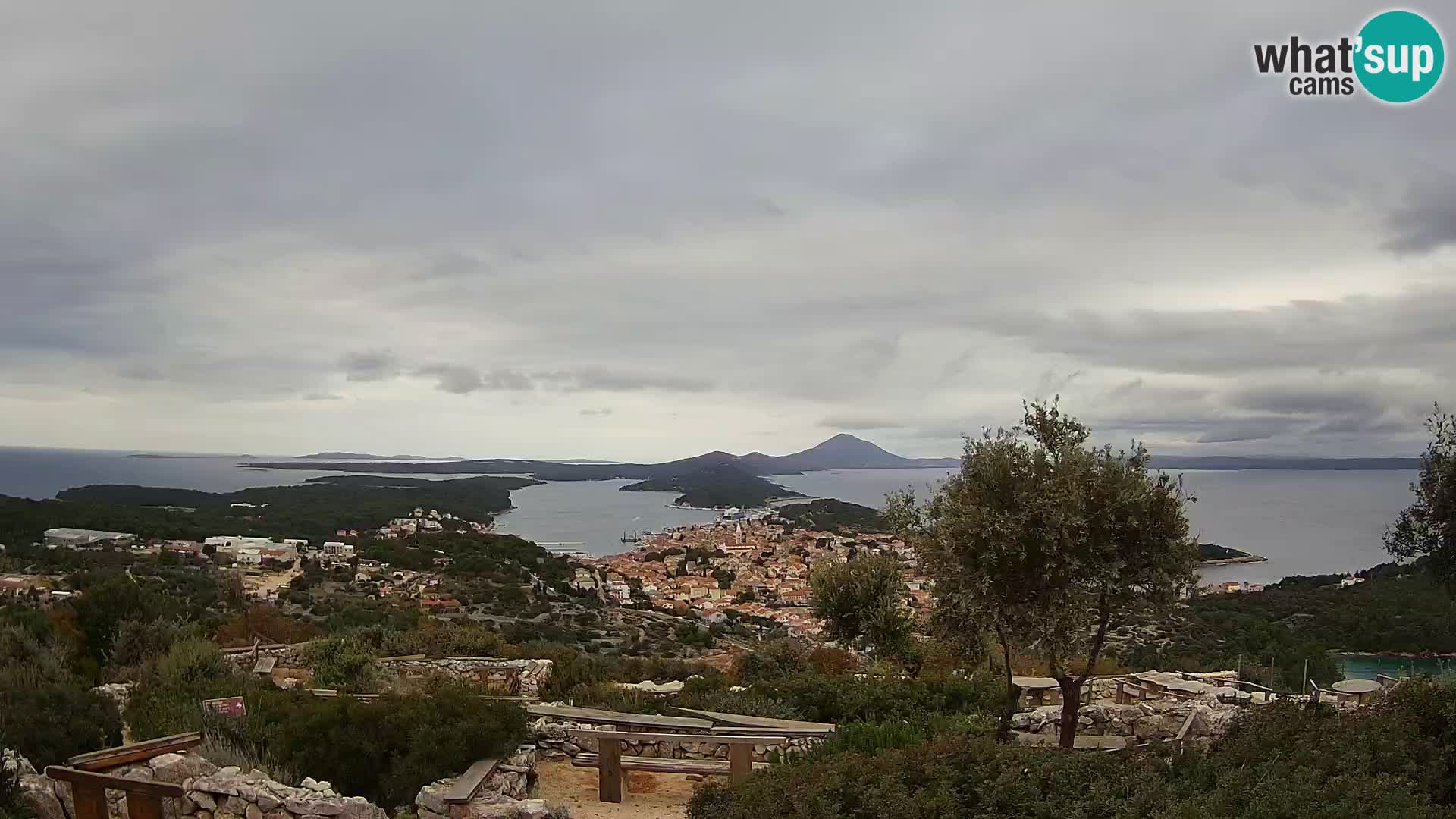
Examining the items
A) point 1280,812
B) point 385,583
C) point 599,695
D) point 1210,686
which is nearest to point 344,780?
point 599,695

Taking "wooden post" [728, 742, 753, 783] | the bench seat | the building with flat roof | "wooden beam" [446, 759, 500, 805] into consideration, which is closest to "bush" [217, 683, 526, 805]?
"wooden beam" [446, 759, 500, 805]

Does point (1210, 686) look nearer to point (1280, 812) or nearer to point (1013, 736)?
point (1013, 736)

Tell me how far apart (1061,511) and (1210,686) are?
5444 mm

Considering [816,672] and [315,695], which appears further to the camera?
[816,672]

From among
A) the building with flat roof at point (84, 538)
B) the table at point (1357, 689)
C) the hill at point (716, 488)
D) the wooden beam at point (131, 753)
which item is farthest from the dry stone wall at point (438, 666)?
the hill at point (716, 488)

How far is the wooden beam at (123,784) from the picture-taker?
19.0 feet

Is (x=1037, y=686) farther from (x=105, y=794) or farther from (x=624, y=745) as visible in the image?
(x=105, y=794)

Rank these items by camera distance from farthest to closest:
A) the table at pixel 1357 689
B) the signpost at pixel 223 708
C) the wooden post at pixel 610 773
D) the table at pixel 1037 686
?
the table at pixel 1037 686 < the table at pixel 1357 689 < the signpost at pixel 223 708 < the wooden post at pixel 610 773

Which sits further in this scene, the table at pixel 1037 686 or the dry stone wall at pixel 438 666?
the dry stone wall at pixel 438 666

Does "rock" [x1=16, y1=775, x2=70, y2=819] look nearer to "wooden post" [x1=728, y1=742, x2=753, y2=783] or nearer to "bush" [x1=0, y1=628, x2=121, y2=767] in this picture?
"bush" [x1=0, y1=628, x2=121, y2=767]

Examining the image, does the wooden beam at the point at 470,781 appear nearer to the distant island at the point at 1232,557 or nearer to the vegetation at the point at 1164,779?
the vegetation at the point at 1164,779

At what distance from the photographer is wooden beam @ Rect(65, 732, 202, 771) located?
6.20 m

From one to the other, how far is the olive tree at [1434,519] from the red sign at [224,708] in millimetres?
10920

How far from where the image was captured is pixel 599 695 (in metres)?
10.1
